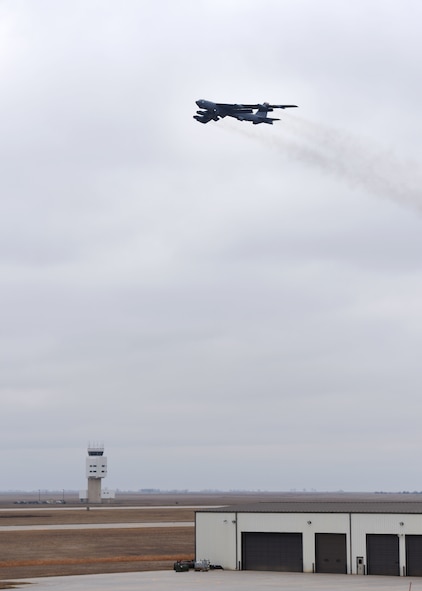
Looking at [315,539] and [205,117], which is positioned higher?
[205,117]

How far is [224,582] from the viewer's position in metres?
59.6

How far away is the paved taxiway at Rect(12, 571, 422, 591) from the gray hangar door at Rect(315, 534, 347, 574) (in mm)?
A: 2022

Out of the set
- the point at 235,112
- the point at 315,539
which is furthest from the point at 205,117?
the point at 315,539

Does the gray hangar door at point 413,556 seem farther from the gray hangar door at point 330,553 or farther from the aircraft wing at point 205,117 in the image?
the aircraft wing at point 205,117

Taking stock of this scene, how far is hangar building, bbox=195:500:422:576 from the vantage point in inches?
2564

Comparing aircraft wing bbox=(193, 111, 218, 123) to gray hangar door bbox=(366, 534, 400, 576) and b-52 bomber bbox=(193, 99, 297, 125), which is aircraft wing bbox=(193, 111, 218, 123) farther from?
gray hangar door bbox=(366, 534, 400, 576)

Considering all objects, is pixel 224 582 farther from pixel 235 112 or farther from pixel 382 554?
pixel 235 112

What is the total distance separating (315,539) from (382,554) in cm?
532

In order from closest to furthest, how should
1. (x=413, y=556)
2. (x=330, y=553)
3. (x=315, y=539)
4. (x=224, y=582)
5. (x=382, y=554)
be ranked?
1. (x=224, y=582)
2. (x=413, y=556)
3. (x=382, y=554)
4. (x=330, y=553)
5. (x=315, y=539)

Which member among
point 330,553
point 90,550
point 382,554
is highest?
point 382,554

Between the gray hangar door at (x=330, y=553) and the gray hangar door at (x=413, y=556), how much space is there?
15.8ft

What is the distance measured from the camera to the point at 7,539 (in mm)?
107688

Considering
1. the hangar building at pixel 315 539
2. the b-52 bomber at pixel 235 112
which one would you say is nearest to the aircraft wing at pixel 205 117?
the b-52 bomber at pixel 235 112

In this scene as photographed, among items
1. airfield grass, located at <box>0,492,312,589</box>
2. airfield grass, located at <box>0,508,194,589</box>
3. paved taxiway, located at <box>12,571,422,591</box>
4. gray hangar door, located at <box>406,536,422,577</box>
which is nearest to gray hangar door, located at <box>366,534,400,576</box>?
gray hangar door, located at <box>406,536,422,577</box>
